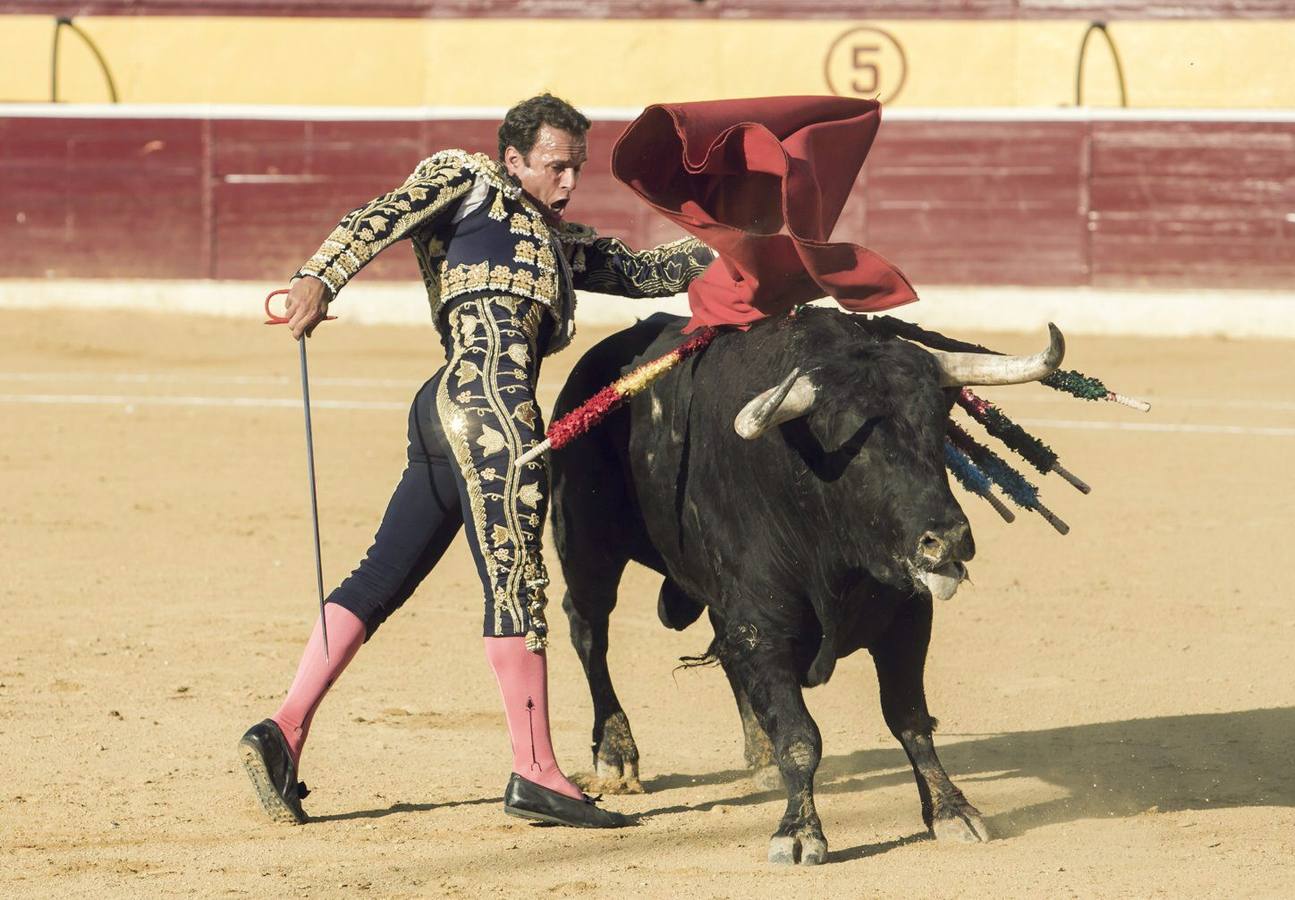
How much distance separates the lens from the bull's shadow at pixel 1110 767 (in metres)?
3.93

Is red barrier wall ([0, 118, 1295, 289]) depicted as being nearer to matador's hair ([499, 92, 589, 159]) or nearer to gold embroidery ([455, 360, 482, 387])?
matador's hair ([499, 92, 589, 159])

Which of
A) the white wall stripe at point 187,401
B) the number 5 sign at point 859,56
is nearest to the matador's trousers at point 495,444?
the white wall stripe at point 187,401

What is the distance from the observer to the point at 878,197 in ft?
46.1

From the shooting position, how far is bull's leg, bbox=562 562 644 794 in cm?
411

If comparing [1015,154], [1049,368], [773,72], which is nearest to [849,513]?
[1049,368]

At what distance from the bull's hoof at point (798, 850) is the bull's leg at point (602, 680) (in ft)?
2.12

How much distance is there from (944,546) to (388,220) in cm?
111

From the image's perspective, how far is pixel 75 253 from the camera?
1458cm

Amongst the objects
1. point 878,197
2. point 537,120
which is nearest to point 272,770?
point 537,120

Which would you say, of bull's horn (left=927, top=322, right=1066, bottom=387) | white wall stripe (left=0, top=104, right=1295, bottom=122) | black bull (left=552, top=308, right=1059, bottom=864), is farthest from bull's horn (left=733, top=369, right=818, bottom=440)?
white wall stripe (left=0, top=104, right=1295, bottom=122)

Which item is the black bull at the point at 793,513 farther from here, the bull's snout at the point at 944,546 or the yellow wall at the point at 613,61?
the yellow wall at the point at 613,61

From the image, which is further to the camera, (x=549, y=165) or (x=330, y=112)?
(x=330, y=112)

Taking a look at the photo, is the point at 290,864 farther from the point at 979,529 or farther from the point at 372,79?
the point at 372,79

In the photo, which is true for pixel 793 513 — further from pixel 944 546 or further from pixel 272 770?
pixel 272 770
